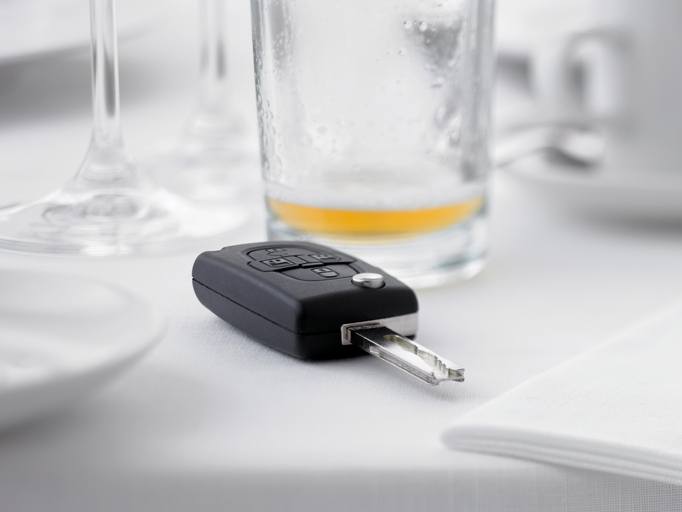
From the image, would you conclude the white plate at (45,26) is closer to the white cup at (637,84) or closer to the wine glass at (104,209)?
the wine glass at (104,209)

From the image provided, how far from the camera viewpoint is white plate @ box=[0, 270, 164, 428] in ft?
1.06

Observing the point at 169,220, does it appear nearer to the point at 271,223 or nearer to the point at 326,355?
the point at 271,223

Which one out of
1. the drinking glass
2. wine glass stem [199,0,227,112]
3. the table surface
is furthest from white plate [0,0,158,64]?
the drinking glass

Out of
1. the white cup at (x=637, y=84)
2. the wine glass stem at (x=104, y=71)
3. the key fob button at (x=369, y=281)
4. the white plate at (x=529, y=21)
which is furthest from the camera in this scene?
the white plate at (x=529, y=21)

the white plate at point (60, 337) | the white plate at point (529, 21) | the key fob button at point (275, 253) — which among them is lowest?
the key fob button at point (275, 253)

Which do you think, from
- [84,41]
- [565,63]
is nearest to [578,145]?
[565,63]

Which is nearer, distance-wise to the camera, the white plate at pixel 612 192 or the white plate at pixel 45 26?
the white plate at pixel 612 192

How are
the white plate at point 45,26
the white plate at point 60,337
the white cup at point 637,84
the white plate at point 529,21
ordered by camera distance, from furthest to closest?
the white plate at point 529,21, the white plate at point 45,26, the white cup at point 637,84, the white plate at point 60,337

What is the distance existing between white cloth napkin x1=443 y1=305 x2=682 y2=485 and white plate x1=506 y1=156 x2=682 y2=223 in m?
0.22

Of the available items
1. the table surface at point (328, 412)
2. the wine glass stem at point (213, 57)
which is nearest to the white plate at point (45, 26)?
the wine glass stem at point (213, 57)

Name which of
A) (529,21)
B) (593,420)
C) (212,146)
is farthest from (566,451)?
(529,21)

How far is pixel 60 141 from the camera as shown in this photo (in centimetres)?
77

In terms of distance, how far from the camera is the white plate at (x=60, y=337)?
1.06 ft

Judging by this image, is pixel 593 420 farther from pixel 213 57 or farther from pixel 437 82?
pixel 213 57
